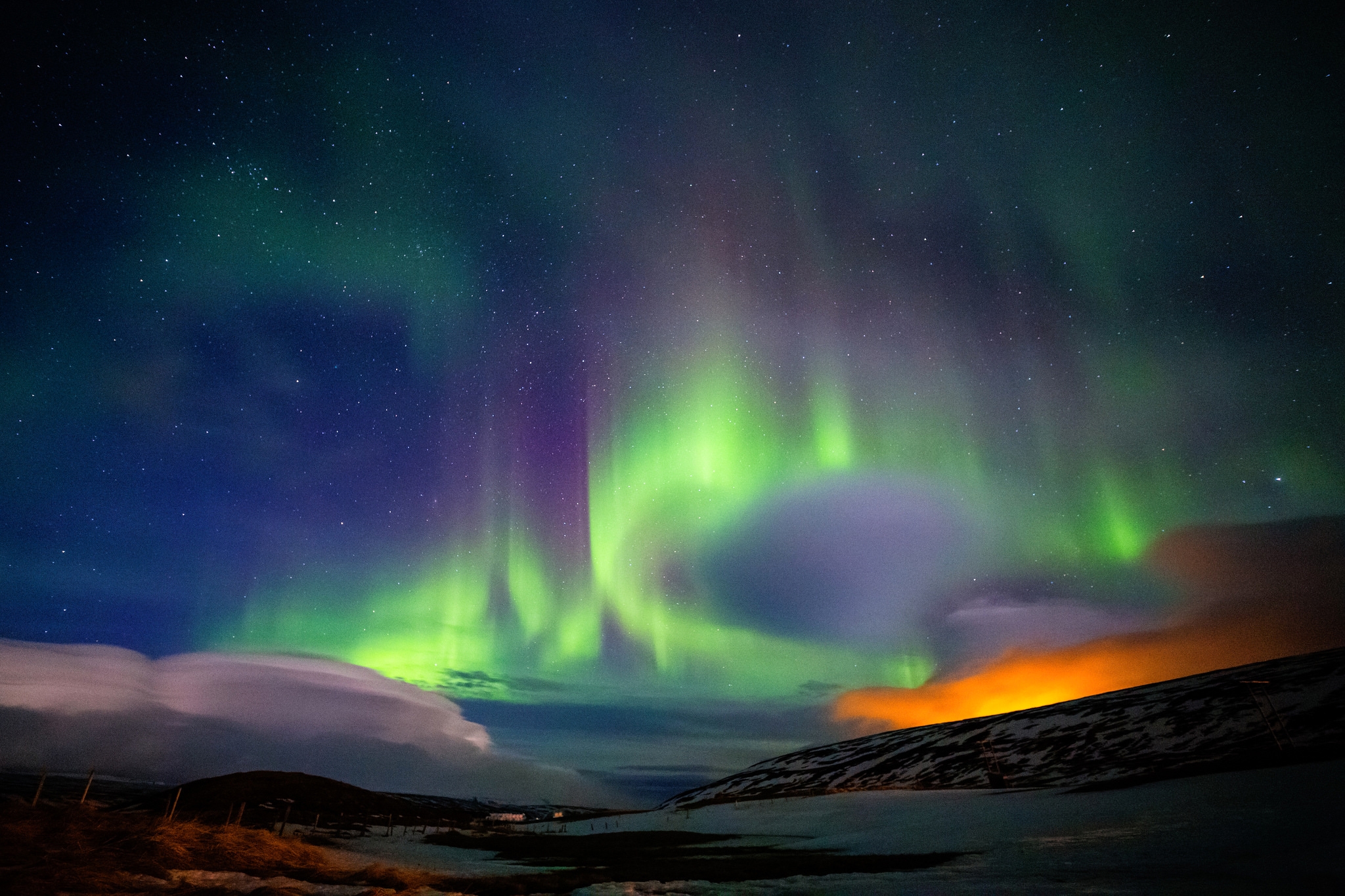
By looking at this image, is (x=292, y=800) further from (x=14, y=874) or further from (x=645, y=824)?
(x=14, y=874)

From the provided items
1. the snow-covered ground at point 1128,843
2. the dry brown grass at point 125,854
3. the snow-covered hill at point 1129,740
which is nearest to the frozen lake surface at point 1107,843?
the snow-covered ground at point 1128,843

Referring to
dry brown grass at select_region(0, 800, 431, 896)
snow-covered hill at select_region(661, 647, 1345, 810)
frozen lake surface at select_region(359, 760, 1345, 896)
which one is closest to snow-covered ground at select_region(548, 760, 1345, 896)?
frozen lake surface at select_region(359, 760, 1345, 896)

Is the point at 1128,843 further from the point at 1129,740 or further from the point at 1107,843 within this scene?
the point at 1129,740

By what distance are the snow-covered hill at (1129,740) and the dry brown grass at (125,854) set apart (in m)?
61.4

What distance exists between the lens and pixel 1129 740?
100 m

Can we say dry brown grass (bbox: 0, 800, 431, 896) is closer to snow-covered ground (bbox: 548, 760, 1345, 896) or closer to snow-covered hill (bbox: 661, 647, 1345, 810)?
snow-covered ground (bbox: 548, 760, 1345, 896)

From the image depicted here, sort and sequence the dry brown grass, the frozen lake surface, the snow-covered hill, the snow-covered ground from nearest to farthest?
the snow-covered ground
the frozen lake surface
the dry brown grass
the snow-covered hill

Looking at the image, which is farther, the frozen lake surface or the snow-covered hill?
the snow-covered hill

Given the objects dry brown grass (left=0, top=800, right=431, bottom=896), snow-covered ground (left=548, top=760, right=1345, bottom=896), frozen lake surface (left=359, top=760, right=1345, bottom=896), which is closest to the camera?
snow-covered ground (left=548, top=760, right=1345, bottom=896)

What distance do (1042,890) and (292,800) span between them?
230 m

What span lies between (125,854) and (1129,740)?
127214 mm

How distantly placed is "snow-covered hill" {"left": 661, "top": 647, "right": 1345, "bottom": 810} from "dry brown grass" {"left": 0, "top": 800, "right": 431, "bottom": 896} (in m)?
61.4

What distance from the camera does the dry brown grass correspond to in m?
20.7

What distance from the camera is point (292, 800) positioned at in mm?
185875
